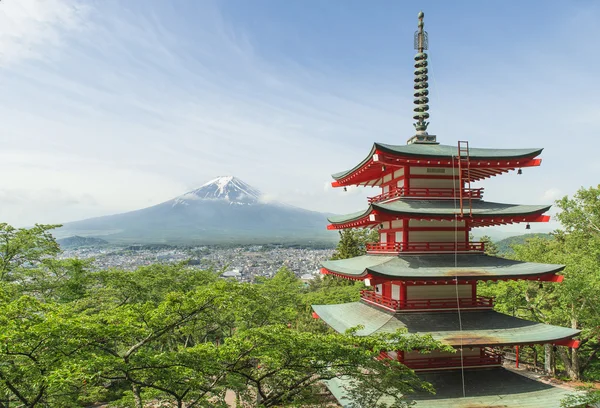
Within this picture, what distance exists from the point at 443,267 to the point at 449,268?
183mm

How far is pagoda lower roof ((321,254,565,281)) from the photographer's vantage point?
1150 centimetres

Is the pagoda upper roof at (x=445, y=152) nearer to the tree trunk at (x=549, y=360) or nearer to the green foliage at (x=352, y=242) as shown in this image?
the tree trunk at (x=549, y=360)

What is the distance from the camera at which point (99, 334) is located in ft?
24.6

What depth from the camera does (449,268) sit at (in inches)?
481

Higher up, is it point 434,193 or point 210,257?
point 434,193

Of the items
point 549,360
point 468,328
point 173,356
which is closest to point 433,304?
point 468,328

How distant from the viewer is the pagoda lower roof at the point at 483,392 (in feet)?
33.9

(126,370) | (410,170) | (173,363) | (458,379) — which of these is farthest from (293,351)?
(410,170)

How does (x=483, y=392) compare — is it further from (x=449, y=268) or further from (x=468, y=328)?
(x=449, y=268)

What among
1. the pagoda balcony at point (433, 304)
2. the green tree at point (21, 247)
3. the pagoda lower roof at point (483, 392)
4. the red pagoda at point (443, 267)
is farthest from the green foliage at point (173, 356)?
the green tree at point (21, 247)

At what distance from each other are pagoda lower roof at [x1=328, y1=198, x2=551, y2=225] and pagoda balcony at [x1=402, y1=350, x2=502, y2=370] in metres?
4.52

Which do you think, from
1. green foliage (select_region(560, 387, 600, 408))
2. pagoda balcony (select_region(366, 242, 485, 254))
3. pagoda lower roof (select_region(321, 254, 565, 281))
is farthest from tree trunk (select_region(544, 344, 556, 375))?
green foliage (select_region(560, 387, 600, 408))

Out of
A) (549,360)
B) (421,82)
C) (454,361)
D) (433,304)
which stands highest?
(421,82)

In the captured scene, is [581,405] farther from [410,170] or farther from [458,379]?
[410,170]
